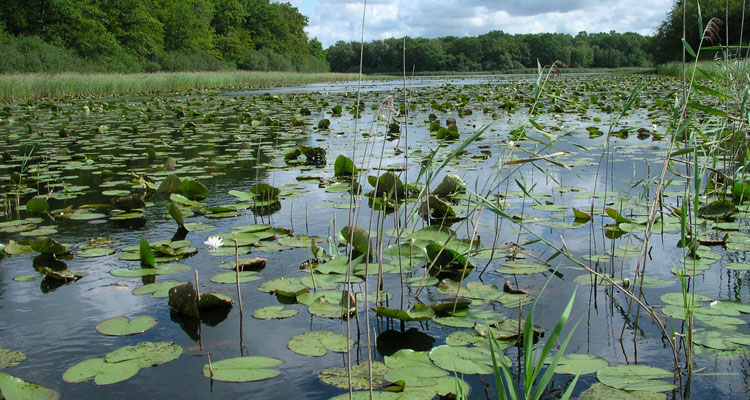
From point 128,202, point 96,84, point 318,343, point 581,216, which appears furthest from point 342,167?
point 96,84

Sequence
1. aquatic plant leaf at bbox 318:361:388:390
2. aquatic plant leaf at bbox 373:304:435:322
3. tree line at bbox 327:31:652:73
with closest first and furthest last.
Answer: aquatic plant leaf at bbox 318:361:388:390 → aquatic plant leaf at bbox 373:304:435:322 → tree line at bbox 327:31:652:73

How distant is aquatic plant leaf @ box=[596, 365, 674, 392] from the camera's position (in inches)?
49.5

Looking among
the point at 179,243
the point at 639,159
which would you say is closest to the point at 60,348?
the point at 179,243

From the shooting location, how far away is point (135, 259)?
7.63 ft

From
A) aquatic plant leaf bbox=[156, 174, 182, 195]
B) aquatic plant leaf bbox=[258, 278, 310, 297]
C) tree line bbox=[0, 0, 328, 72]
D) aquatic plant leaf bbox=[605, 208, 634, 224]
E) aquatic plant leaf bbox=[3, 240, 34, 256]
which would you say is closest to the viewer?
aquatic plant leaf bbox=[258, 278, 310, 297]

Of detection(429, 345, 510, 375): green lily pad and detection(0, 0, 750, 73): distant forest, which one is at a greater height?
detection(0, 0, 750, 73): distant forest

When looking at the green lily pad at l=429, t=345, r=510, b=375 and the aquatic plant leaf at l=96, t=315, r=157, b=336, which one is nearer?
the green lily pad at l=429, t=345, r=510, b=375

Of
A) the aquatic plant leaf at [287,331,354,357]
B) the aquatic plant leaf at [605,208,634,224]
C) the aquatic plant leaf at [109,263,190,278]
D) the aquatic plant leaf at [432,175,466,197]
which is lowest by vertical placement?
the aquatic plant leaf at [287,331,354,357]

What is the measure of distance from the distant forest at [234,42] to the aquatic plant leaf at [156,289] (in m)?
1.39

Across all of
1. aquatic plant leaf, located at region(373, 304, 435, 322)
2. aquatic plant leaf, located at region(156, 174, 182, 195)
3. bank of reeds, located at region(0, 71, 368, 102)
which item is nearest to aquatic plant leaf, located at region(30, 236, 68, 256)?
aquatic plant leaf, located at region(156, 174, 182, 195)

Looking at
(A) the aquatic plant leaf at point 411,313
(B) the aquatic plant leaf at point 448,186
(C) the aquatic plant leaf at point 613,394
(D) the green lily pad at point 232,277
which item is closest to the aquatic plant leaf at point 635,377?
(C) the aquatic plant leaf at point 613,394

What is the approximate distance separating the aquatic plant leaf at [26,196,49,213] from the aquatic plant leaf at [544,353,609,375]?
2869 millimetres

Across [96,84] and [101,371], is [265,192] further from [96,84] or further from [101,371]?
[96,84]

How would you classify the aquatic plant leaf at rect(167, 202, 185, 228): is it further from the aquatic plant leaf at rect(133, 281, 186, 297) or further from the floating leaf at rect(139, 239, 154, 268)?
the aquatic plant leaf at rect(133, 281, 186, 297)
